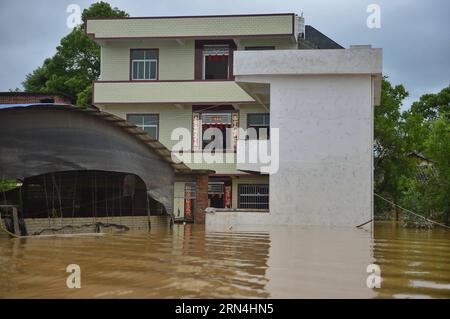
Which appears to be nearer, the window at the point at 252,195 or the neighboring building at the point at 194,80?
the neighboring building at the point at 194,80

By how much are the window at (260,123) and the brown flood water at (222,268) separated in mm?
14363

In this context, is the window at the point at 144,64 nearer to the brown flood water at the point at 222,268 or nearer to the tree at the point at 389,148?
the tree at the point at 389,148

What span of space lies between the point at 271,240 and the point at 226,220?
6.44 metres

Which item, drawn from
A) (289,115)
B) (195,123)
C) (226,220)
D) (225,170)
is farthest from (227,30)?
(226,220)

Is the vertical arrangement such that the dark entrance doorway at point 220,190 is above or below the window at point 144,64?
below

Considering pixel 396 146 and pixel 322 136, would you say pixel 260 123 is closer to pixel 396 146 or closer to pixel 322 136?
pixel 396 146

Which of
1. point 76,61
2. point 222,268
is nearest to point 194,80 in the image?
point 76,61

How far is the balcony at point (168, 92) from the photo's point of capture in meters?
27.3

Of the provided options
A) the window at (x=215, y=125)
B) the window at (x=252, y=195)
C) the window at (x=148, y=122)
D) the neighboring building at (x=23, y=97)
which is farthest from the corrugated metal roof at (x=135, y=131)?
the neighboring building at (x=23, y=97)

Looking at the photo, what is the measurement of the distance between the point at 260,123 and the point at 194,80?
3461mm

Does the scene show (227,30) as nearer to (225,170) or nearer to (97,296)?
(225,170)

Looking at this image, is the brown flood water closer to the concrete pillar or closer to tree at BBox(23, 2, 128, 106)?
the concrete pillar

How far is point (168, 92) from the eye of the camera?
91.5ft

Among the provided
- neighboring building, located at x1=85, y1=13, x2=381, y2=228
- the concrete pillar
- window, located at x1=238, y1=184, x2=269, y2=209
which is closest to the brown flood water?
the concrete pillar
